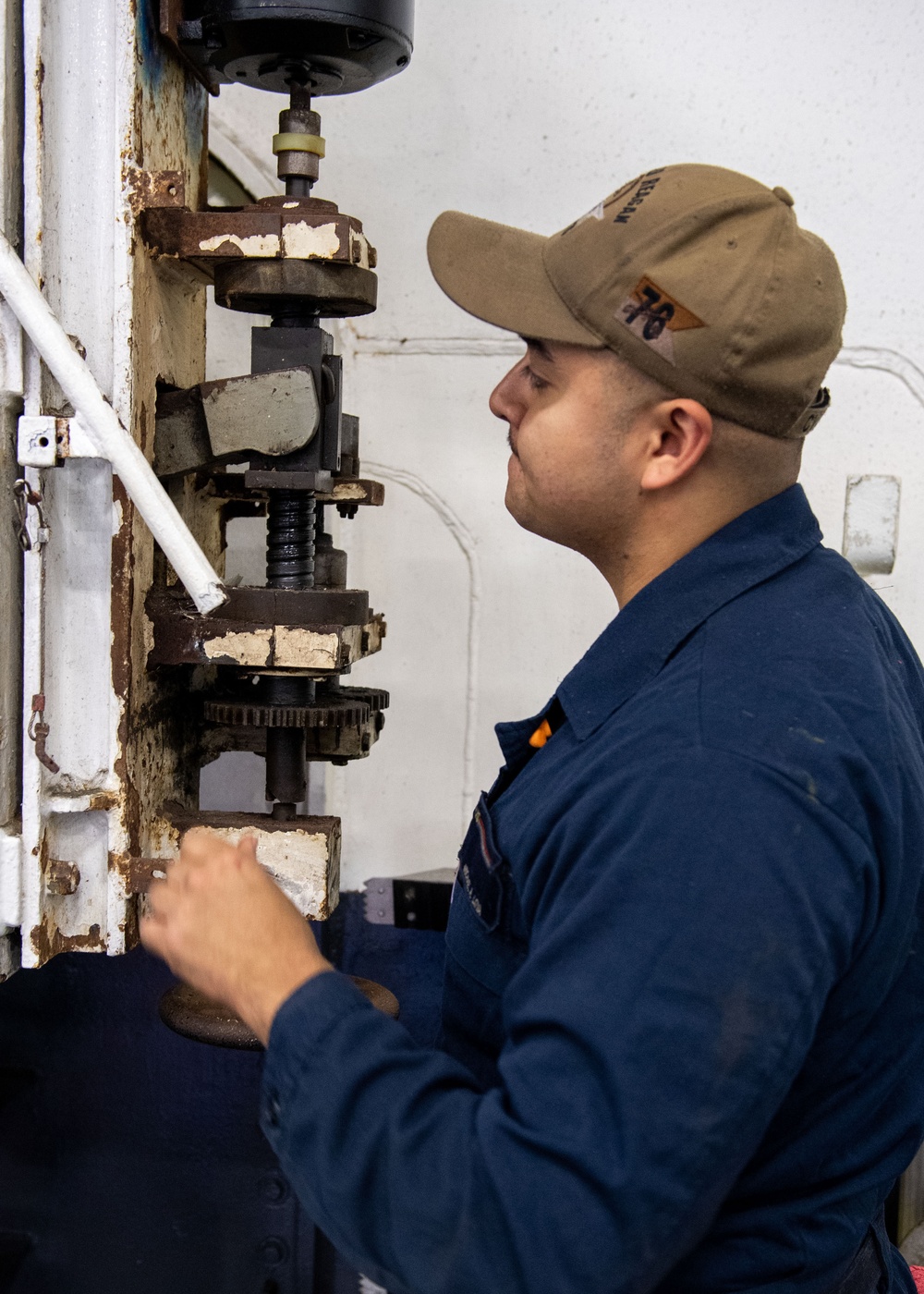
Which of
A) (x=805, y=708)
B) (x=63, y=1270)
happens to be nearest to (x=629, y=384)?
(x=805, y=708)

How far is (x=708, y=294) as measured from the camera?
748 mm

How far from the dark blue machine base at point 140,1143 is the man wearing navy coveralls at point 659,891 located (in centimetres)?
96

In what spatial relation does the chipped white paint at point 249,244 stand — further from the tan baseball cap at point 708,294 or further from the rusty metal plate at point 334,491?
the tan baseball cap at point 708,294

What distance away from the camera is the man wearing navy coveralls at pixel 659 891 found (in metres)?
0.60

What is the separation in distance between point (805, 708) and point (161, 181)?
2.48 feet

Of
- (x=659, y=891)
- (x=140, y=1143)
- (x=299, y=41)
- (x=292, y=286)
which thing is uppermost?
(x=299, y=41)

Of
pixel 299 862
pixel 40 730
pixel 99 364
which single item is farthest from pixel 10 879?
pixel 99 364

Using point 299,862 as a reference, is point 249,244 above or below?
above

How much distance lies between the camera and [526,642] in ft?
5.54

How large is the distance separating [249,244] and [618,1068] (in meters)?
0.81

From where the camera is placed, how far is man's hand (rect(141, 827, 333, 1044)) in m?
0.73

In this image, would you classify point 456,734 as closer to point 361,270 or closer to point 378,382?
point 378,382

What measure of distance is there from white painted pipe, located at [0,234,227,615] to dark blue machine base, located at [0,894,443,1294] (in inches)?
35.2

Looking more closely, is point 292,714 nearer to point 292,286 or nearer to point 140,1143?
point 292,286
